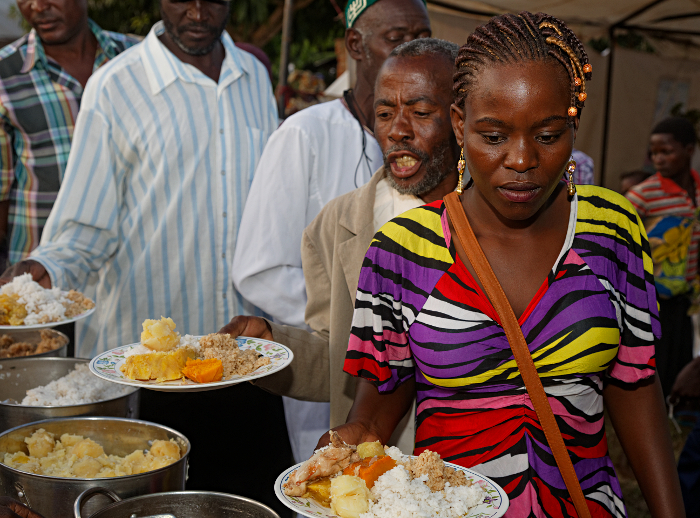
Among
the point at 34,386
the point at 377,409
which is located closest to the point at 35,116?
the point at 34,386

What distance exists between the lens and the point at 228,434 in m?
2.42

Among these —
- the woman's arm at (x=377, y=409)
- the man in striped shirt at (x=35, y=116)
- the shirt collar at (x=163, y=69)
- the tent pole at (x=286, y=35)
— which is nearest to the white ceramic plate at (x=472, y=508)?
the woman's arm at (x=377, y=409)

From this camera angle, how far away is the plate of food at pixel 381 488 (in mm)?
1173

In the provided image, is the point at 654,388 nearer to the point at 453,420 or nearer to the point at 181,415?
the point at 453,420

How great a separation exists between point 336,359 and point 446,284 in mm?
571

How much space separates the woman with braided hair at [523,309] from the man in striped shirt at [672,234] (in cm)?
388

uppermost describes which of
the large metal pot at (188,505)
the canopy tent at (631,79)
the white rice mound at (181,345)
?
the canopy tent at (631,79)

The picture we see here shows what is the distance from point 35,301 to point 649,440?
1.80 meters

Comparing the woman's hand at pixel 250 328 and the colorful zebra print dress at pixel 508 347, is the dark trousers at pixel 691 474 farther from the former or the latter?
the woman's hand at pixel 250 328

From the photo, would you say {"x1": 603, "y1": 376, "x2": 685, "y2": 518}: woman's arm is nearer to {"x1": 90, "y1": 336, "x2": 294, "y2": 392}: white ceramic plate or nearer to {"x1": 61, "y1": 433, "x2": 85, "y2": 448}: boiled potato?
{"x1": 90, "y1": 336, "x2": 294, "y2": 392}: white ceramic plate

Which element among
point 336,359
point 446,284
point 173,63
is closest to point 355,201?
point 336,359

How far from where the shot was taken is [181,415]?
233cm

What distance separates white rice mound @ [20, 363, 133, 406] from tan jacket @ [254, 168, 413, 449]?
0.42 metres

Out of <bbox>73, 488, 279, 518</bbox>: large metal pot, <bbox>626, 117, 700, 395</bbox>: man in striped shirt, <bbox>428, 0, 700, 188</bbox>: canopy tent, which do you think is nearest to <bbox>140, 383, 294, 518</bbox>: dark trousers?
<bbox>73, 488, 279, 518</bbox>: large metal pot
